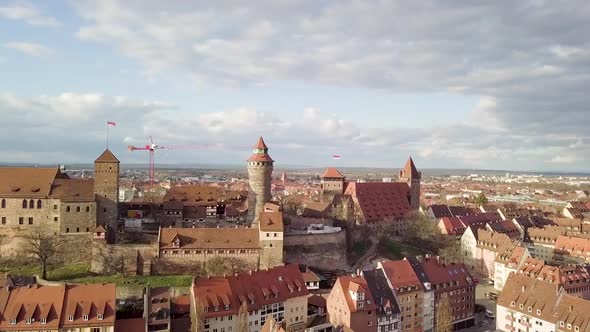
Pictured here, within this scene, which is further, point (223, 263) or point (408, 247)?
point (408, 247)

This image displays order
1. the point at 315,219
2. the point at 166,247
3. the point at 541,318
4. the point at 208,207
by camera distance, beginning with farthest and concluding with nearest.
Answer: the point at 208,207
the point at 315,219
the point at 166,247
the point at 541,318

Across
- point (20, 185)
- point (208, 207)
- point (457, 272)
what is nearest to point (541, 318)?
point (457, 272)

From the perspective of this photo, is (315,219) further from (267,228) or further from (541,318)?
(541,318)

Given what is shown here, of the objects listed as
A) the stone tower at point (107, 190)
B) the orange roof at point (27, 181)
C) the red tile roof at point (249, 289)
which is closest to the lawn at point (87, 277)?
the stone tower at point (107, 190)

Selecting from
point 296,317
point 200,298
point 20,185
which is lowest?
point 296,317

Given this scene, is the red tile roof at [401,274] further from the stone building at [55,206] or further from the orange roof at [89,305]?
the stone building at [55,206]

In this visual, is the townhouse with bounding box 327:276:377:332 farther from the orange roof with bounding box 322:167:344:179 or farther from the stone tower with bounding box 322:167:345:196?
the orange roof with bounding box 322:167:344:179

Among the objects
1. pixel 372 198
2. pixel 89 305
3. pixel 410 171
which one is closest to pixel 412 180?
pixel 410 171
